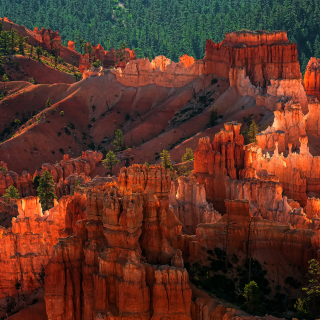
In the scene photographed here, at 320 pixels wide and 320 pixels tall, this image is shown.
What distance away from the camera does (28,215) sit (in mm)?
78625

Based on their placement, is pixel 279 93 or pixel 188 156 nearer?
pixel 188 156

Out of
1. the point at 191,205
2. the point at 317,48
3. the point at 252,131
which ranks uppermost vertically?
the point at 317,48

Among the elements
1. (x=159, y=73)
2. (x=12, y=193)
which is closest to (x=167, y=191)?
(x=12, y=193)

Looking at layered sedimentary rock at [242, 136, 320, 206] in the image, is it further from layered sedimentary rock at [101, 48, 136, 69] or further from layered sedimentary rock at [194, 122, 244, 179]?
layered sedimentary rock at [101, 48, 136, 69]

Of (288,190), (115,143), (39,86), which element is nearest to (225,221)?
(288,190)

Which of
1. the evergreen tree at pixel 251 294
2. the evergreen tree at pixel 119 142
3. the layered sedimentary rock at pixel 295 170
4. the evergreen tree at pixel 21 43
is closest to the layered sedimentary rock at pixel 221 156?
the layered sedimentary rock at pixel 295 170

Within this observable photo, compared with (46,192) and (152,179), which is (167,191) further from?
(46,192)

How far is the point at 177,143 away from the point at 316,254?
65.3 metres

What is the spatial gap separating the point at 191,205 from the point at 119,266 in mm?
24834

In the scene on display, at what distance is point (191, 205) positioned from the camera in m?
71.8

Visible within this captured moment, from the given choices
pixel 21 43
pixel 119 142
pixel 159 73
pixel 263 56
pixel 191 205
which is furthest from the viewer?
pixel 21 43

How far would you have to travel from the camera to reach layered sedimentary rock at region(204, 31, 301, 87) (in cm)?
12312

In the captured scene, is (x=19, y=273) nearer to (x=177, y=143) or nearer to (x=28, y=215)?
(x=28, y=215)

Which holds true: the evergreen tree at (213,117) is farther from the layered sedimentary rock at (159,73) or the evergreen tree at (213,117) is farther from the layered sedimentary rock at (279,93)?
the layered sedimentary rock at (159,73)
